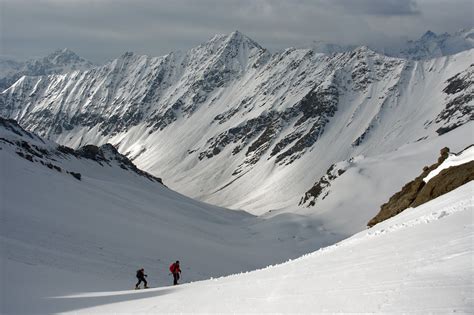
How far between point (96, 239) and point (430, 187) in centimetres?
3162

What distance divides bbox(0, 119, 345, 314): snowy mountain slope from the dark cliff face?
59.3 feet

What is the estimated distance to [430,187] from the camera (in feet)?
89.9

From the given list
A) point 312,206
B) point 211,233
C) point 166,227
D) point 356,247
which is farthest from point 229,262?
point 312,206

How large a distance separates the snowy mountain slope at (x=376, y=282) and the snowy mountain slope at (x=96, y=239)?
303 inches

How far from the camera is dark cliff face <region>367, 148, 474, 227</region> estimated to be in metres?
25.5

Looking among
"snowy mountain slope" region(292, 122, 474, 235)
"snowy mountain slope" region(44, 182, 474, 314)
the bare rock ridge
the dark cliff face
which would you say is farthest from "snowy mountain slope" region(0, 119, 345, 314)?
the dark cliff face

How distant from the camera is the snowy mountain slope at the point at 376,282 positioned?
10945 millimetres

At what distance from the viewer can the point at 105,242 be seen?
4706 cm

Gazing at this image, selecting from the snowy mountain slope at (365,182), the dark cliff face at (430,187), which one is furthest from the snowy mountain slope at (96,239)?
the dark cliff face at (430,187)

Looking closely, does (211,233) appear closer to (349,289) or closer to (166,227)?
(166,227)

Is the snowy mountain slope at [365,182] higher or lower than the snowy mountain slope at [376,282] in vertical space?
higher

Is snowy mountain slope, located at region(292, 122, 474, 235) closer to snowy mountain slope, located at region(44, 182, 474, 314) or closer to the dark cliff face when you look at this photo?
the dark cliff face

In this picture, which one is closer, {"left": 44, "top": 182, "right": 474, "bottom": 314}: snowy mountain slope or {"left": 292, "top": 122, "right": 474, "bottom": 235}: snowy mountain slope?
{"left": 44, "top": 182, "right": 474, "bottom": 314}: snowy mountain slope

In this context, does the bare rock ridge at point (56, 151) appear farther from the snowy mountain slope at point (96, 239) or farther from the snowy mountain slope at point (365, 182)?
the snowy mountain slope at point (365, 182)
